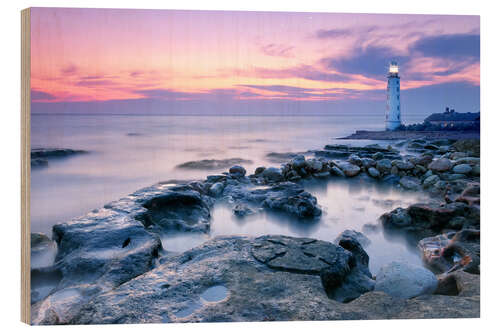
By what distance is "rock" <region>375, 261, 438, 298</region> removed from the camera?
292cm

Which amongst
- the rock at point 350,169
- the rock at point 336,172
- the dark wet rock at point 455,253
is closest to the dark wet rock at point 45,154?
the rock at point 336,172

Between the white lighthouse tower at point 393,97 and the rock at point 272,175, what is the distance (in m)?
1.43

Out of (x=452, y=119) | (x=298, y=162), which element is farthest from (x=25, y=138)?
(x=452, y=119)

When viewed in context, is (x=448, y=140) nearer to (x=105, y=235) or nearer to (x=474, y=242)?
(x=474, y=242)

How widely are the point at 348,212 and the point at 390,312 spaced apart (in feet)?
5.19

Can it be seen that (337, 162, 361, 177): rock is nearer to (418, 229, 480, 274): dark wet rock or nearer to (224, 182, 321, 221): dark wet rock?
(224, 182, 321, 221): dark wet rock

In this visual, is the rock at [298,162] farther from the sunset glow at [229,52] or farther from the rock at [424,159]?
the rock at [424,159]

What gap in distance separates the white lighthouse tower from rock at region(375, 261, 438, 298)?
73.9 inches

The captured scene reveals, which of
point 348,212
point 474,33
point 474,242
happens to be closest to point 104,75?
point 348,212

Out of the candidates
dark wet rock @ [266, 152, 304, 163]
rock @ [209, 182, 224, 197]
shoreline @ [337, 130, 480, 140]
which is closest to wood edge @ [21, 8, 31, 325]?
rock @ [209, 182, 224, 197]

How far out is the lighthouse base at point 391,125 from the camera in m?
4.34

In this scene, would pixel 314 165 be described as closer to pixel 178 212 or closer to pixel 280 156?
pixel 280 156

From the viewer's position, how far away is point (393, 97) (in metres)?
4.08
